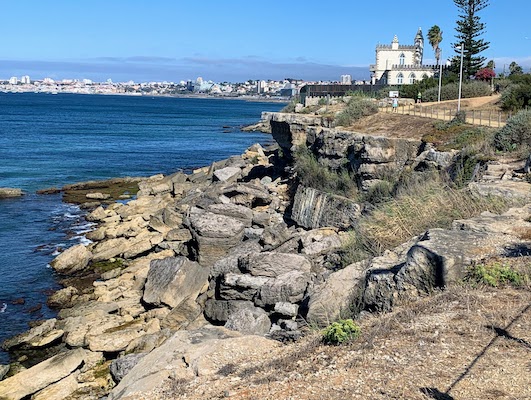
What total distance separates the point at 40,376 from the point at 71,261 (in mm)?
8937

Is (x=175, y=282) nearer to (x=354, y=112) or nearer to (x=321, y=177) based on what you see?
(x=321, y=177)

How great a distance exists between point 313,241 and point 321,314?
23.0 ft

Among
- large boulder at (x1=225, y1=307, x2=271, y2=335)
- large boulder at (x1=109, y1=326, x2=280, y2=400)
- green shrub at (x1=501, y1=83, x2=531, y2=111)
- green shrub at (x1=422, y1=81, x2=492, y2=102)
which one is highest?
green shrub at (x1=422, y1=81, x2=492, y2=102)

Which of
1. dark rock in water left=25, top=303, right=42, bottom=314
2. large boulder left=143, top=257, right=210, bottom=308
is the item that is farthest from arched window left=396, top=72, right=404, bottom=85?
dark rock in water left=25, top=303, right=42, bottom=314

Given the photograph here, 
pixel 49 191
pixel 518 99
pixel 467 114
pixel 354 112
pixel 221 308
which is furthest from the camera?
pixel 49 191

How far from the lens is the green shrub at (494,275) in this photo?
7523mm

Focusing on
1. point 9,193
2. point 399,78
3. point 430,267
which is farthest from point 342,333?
point 399,78

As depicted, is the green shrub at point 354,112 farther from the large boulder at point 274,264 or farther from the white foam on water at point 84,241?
the large boulder at point 274,264

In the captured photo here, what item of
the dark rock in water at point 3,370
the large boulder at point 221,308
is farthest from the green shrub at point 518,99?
the dark rock in water at point 3,370

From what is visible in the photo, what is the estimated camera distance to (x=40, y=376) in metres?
11.9

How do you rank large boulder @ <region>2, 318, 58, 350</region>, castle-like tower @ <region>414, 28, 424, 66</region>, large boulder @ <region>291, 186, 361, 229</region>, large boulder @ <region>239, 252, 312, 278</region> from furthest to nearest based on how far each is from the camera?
castle-like tower @ <region>414, 28, 424, 66</region>
large boulder @ <region>291, 186, 361, 229</region>
large boulder @ <region>2, 318, 58, 350</region>
large boulder @ <region>239, 252, 312, 278</region>

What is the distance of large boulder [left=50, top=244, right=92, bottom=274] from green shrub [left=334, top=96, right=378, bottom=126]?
12497 millimetres

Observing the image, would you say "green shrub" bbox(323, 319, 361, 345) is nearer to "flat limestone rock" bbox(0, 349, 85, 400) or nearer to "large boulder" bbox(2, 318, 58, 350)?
"flat limestone rock" bbox(0, 349, 85, 400)

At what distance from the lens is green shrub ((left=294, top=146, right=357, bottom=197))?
2080 centimetres
